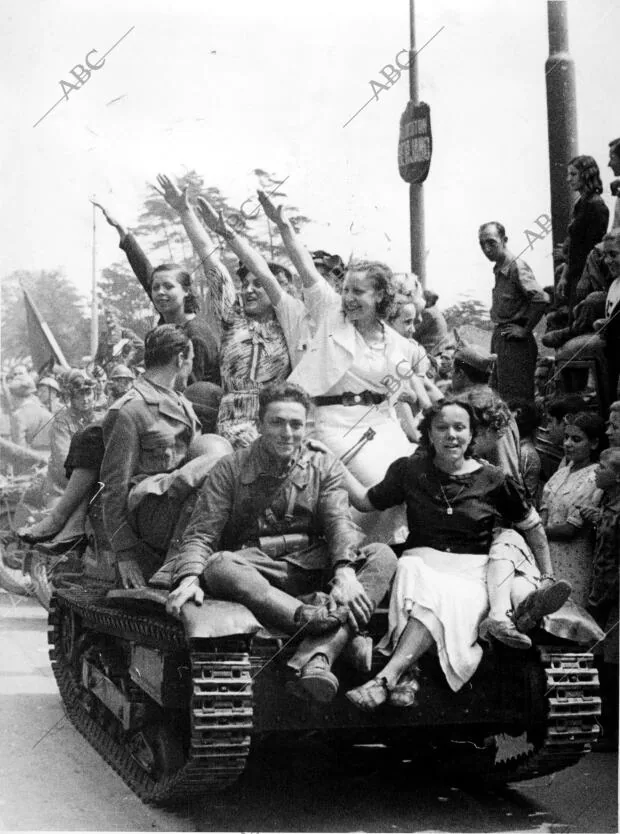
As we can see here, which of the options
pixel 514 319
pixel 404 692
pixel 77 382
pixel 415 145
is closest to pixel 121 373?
pixel 77 382

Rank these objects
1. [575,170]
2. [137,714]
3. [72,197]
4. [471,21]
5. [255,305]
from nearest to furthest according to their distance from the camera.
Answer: [137,714]
[471,21]
[255,305]
[72,197]
[575,170]

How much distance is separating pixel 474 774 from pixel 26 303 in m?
4.85

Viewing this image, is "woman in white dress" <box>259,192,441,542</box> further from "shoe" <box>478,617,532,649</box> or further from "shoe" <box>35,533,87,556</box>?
"shoe" <box>35,533,87,556</box>

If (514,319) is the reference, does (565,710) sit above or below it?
below

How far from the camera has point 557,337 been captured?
9961mm

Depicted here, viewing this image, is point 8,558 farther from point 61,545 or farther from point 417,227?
point 417,227

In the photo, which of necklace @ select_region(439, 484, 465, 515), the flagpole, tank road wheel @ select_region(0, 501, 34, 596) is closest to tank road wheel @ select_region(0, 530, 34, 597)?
tank road wheel @ select_region(0, 501, 34, 596)

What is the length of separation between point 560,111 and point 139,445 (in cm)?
366

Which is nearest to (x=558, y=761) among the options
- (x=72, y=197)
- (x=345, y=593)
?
(x=345, y=593)

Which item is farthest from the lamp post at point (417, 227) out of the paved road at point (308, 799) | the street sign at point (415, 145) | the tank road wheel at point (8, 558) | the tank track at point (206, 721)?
the tank road wheel at point (8, 558)

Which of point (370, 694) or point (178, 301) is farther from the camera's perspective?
point (178, 301)

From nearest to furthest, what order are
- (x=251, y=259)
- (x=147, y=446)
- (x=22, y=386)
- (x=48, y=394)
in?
(x=147, y=446) → (x=251, y=259) → (x=22, y=386) → (x=48, y=394)

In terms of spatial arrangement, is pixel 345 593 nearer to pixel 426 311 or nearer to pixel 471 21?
pixel 471 21

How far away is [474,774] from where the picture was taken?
21.4 feet
